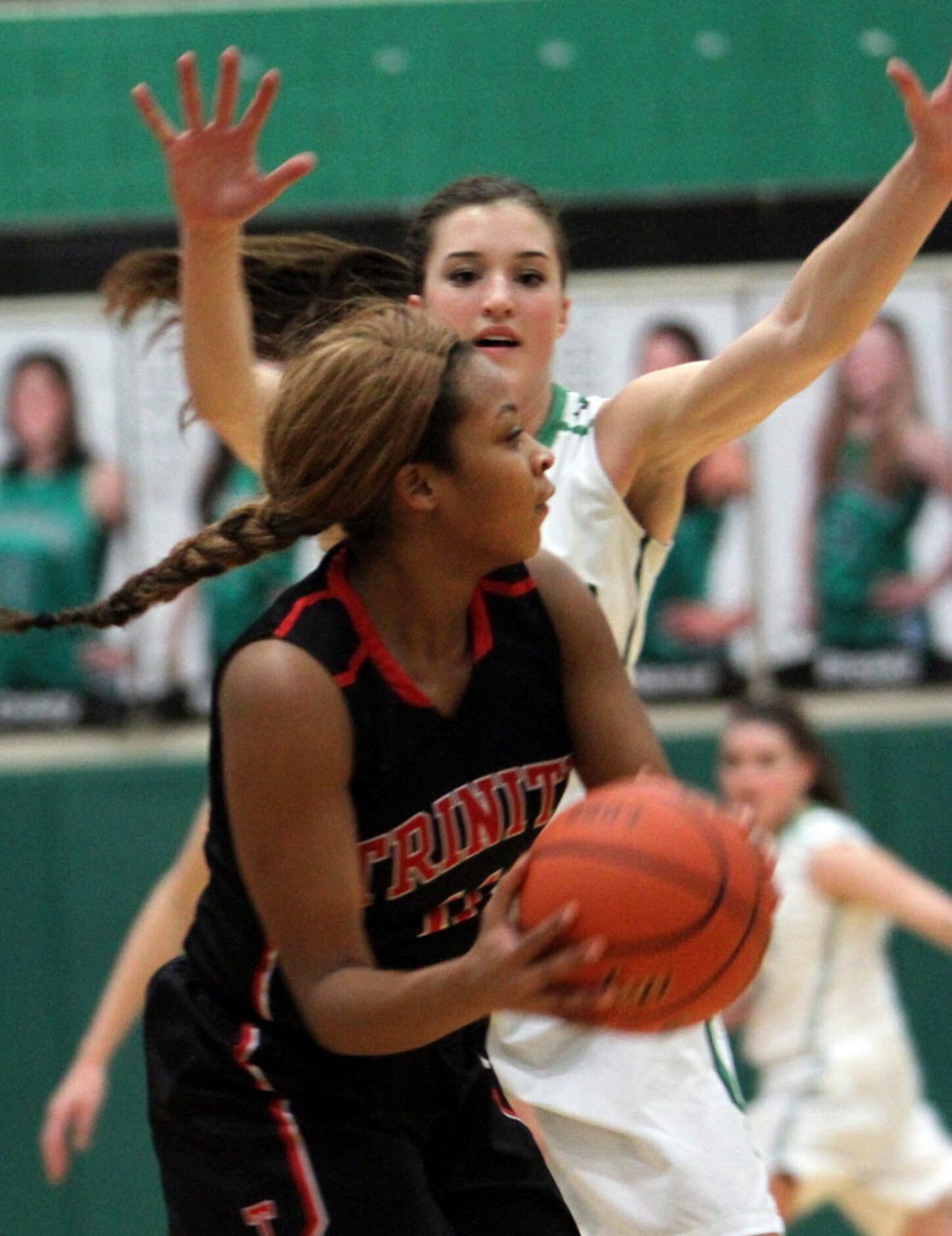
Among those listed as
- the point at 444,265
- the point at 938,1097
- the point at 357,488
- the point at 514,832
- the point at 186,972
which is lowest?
the point at 938,1097

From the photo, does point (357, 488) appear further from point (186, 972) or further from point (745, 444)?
point (745, 444)

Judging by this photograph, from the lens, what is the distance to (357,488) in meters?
2.74

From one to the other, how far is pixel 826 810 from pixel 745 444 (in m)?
1.54

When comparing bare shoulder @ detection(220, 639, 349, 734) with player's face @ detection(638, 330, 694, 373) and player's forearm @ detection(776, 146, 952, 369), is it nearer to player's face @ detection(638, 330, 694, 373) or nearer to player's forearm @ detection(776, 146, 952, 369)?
player's forearm @ detection(776, 146, 952, 369)

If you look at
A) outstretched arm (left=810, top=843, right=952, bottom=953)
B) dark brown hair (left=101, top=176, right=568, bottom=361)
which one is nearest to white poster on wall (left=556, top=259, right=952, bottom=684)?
outstretched arm (left=810, top=843, right=952, bottom=953)

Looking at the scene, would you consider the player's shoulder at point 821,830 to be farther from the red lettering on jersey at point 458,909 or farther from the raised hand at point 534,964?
the raised hand at point 534,964

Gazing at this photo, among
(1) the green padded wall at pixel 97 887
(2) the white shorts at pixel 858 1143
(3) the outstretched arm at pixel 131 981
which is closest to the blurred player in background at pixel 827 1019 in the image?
(2) the white shorts at pixel 858 1143

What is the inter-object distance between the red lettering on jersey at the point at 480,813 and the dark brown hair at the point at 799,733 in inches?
120

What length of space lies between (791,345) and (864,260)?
0.60 ft

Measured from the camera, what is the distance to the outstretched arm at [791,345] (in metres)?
3.04

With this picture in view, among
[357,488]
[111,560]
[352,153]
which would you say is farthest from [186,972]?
[352,153]

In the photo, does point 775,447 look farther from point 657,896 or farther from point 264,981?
point 657,896

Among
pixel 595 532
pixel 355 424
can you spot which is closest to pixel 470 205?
pixel 595 532

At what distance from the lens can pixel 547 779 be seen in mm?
2891
